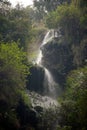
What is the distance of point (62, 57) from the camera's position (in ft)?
117

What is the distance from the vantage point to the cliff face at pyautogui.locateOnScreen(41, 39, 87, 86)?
3322cm

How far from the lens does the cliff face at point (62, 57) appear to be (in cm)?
3322

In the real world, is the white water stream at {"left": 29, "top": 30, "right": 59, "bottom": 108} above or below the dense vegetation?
below

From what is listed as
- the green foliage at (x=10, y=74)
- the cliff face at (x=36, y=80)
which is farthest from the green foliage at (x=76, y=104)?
the cliff face at (x=36, y=80)

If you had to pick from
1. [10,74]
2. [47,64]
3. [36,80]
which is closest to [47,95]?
[36,80]

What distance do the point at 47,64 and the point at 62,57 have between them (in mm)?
2228

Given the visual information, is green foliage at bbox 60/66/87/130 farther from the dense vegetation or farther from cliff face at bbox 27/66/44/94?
cliff face at bbox 27/66/44/94

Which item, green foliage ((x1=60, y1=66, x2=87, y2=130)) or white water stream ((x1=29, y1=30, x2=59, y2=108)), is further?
white water stream ((x1=29, y1=30, x2=59, y2=108))

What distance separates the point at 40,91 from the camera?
30797 mm

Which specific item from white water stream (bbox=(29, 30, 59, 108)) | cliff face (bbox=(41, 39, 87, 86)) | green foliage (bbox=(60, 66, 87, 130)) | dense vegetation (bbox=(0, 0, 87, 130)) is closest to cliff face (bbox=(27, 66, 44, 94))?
dense vegetation (bbox=(0, 0, 87, 130))

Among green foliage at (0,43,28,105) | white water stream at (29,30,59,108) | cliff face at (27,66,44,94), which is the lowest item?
white water stream at (29,30,59,108)

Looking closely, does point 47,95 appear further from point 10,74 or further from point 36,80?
point 10,74

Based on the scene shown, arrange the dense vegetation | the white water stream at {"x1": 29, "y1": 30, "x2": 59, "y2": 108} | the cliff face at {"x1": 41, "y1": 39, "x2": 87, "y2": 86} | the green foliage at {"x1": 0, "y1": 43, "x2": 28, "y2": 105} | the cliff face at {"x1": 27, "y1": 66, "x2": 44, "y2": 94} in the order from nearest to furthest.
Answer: the dense vegetation, the green foliage at {"x1": 0, "y1": 43, "x2": 28, "y2": 105}, the white water stream at {"x1": 29, "y1": 30, "x2": 59, "y2": 108}, the cliff face at {"x1": 27, "y1": 66, "x2": 44, "y2": 94}, the cliff face at {"x1": 41, "y1": 39, "x2": 87, "y2": 86}

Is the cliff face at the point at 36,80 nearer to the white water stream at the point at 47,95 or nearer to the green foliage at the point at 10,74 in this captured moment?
the white water stream at the point at 47,95
